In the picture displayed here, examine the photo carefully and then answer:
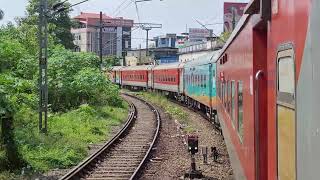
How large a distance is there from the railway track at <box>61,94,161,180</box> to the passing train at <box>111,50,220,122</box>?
2851 millimetres

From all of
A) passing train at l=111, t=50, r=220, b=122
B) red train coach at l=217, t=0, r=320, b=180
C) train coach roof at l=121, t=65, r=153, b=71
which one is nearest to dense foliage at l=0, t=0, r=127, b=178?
passing train at l=111, t=50, r=220, b=122

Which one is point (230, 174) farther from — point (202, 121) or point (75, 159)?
point (202, 121)

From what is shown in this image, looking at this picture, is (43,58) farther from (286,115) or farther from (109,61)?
(109,61)

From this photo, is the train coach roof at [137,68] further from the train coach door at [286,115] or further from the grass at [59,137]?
the train coach door at [286,115]

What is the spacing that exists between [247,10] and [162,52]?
10114cm

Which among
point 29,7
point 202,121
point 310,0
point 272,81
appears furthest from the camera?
point 29,7

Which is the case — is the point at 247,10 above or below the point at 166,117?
above

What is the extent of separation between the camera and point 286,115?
317cm

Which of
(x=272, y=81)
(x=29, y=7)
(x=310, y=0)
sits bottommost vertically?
(x=272, y=81)

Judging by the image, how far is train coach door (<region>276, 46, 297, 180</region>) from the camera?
2.93 meters

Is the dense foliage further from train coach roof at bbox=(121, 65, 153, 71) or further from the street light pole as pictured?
train coach roof at bbox=(121, 65, 153, 71)

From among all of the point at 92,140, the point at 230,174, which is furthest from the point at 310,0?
the point at 92,140

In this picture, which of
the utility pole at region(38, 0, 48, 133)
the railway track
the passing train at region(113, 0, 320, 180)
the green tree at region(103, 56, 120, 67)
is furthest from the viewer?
the green tree at region(103, 56, 120, 67)

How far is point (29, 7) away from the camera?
2749 inches
